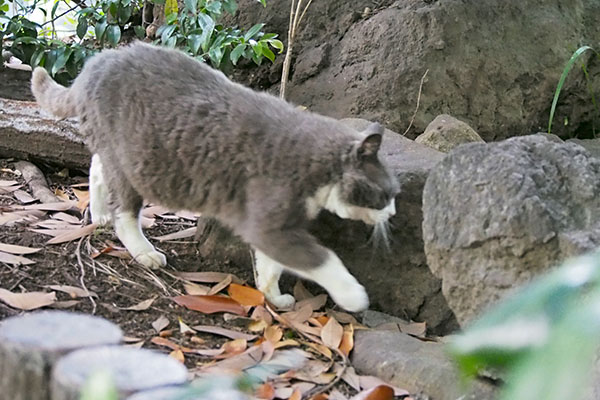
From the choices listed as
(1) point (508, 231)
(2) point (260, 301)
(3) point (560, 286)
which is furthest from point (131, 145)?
(3) point (560, 286)

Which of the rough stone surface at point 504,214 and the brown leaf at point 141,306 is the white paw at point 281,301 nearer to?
the brown leaf at point 141,306

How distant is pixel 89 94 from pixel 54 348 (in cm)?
241

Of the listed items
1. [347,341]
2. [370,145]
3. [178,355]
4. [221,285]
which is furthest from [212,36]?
[178,355]

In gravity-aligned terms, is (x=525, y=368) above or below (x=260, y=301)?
above

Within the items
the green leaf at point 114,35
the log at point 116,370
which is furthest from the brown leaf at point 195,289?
the green leaf at point 114,35

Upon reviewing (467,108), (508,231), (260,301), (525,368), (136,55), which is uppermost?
(525,368)

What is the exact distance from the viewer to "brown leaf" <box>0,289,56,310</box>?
312cm

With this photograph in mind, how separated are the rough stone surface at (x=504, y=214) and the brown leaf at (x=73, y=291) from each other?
153 cm

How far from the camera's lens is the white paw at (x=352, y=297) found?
3.35 m

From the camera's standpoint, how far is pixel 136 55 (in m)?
3.83

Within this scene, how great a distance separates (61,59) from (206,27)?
1230 mm

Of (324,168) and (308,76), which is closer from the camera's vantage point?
(324,168)

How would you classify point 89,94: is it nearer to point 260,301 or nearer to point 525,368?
point 260,301

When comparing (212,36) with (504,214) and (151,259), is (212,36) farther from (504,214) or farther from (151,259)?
(504,214)
